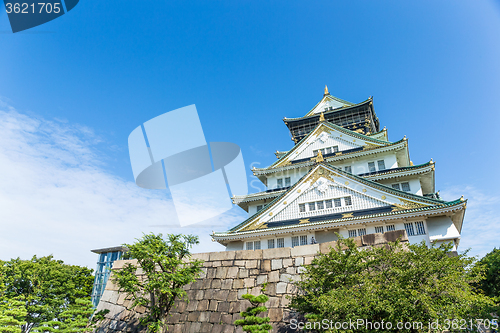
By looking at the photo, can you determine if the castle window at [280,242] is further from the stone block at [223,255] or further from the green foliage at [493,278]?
the green foliage at [493,278]

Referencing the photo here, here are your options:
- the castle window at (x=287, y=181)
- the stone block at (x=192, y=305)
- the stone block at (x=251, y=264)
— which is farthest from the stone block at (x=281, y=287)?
the castle window at (x=287, y=181)

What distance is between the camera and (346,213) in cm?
1919

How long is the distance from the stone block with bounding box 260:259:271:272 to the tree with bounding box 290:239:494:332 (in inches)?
116

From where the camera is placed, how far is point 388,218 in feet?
57.5

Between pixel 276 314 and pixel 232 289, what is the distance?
2042 millimetres

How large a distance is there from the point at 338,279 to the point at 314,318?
4.02ft

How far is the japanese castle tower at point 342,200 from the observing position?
17500 millimetres

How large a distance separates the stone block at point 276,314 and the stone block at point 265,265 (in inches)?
56.9

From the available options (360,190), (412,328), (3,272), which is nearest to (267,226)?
(360,190)

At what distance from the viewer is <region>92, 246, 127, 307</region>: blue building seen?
3177cm

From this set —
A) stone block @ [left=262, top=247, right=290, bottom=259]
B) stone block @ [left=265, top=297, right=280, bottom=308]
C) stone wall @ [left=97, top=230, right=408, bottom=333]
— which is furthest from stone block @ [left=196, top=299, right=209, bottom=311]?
stone block @ [left=262, top=247, right=290, bottom=259]

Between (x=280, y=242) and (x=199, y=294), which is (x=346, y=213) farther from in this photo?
(x=199, y=294)

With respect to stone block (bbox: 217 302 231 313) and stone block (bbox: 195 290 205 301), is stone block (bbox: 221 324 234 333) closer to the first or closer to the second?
stone block (bbox: 217 302 231 313)

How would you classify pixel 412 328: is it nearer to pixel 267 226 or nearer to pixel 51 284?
pixel 267 226
